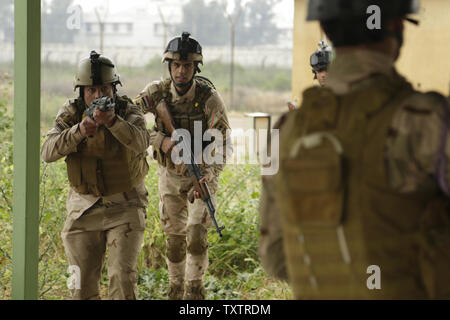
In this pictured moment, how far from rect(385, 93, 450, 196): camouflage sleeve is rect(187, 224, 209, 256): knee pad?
3.09m

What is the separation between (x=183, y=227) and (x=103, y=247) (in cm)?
123

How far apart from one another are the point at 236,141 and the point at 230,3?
197 centimetres

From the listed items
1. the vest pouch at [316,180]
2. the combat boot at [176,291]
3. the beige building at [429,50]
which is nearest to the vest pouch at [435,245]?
the vest pouch at [316,180]

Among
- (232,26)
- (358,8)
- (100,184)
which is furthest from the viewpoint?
(232,26)

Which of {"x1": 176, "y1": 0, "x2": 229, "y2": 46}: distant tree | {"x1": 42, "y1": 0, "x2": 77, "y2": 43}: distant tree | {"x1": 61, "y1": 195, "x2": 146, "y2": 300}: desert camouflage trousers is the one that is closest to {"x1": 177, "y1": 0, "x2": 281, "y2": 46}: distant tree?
{"x1": 176, "y1": 0, "x2": 229, "y2": 46}: distant tree

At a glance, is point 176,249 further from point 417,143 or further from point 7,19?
point 7,19

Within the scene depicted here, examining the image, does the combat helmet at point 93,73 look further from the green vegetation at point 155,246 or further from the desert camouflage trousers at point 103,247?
the green vegetation at point 155,246

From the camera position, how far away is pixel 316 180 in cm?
180

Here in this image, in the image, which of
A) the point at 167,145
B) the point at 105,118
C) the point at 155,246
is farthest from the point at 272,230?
the point at 155,246

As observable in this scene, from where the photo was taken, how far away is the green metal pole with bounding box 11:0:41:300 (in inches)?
141

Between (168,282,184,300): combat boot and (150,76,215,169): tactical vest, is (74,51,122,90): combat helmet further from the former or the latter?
(168,282,184,300): combat boot

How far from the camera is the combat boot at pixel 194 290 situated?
15.5 ft

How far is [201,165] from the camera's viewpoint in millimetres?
4883

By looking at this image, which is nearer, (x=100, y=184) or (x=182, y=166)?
(x=100, y=184)
